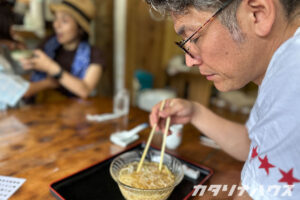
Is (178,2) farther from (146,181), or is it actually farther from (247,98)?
(247,98)

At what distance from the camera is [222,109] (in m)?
4.23

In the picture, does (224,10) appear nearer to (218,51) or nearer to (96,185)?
(218,51)

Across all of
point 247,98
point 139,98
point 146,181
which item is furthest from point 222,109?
point 146,181

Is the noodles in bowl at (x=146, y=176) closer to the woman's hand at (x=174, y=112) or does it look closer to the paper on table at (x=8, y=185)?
the woman's hand at (x=174, y=112)

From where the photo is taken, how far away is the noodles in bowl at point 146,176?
0.66m

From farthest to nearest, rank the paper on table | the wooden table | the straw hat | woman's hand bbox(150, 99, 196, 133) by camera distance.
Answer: the straw hat, woman's hand bbox(150, 99, 196, 133), the wooden table, the paper on table

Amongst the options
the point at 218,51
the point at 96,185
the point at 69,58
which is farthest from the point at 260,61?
the point at 69,58

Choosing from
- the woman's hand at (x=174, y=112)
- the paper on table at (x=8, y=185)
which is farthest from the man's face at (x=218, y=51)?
the paper on table at (x=8, y=185)

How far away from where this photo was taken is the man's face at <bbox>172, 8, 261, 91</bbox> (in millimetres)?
594

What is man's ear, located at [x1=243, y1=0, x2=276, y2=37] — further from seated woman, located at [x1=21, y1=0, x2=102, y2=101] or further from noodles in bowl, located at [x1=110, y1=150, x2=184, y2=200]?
seated woman, located at [x1=21, y1=0, x2=102, y2=101]

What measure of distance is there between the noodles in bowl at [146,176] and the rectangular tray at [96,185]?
1.8 inches

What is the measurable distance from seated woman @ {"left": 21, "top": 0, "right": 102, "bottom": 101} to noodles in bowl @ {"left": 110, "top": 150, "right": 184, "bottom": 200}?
3.88ft

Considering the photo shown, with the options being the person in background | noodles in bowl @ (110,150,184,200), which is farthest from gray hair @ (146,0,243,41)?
noodles in bowl @ (110,150,184,200)

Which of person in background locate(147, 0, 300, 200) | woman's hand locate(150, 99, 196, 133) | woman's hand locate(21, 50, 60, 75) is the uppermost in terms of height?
person in background locate(147, 0, 300, 200)
